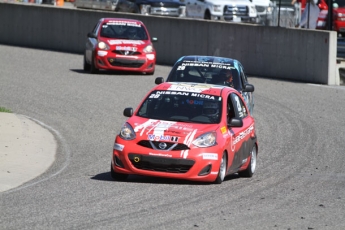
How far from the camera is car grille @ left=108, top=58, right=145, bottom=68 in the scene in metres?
27.1

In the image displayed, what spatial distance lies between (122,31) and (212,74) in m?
11.4

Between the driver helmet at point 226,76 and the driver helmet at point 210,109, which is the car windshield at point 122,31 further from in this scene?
the driver helmet at point 210,109

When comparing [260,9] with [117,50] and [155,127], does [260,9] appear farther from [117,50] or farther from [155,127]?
[155,127]

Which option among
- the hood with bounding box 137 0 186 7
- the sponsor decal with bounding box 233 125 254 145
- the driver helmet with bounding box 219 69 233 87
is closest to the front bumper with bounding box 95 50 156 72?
the driver helmet with bounding box 219 69 233 87

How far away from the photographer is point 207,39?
30875 mm

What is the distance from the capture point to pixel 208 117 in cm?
1238

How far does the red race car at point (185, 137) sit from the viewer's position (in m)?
11.6

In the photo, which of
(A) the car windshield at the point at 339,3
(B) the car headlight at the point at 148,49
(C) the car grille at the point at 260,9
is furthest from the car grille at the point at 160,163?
(C) the car grille at the point at 260,9

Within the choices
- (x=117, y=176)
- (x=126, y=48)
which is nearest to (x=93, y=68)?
(x=126, y=48)

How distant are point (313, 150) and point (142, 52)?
1201 cm

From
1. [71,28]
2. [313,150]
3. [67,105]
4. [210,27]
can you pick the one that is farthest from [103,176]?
[71,28]

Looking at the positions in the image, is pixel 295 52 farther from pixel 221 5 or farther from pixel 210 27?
pixel 221 5

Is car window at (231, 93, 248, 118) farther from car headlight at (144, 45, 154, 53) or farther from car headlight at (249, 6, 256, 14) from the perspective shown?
car headlight at (249, 6, 256, 14)

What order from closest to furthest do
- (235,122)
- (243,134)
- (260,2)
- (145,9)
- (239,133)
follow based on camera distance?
(235,122) → (239,133) → (243,134) → (145,9) → (260,2)
